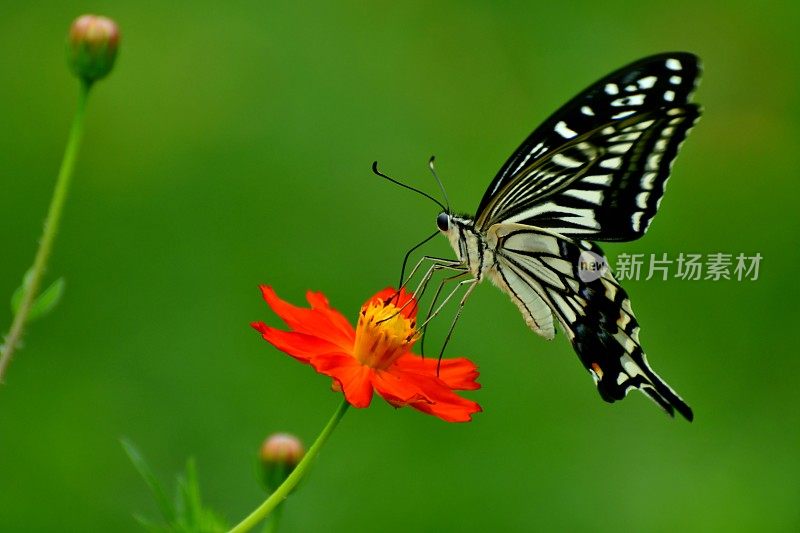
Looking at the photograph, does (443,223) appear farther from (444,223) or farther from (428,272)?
(428,272)

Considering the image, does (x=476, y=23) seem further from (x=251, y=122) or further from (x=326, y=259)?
(x=326, y=259)

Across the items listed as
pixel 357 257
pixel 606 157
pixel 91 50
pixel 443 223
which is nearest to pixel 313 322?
pixel 443 223

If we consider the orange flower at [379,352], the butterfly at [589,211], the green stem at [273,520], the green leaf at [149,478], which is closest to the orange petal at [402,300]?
the orange flower at [379,352]

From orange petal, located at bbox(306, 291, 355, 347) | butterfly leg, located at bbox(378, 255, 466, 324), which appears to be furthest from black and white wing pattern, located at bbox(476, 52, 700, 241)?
orange petal, located at bbox(306, 291, 355, 347)

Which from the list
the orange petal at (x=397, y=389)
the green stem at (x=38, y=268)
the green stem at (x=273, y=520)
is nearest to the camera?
the green stem at (x=38, y=268)

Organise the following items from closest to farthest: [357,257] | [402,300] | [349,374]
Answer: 1. [349,374]
2. [402,300]
3. [357,257]

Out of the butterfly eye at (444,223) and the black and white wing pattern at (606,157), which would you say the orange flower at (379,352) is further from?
the black and white wing pattern at (606,157)
